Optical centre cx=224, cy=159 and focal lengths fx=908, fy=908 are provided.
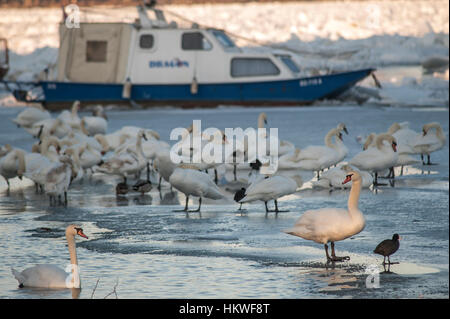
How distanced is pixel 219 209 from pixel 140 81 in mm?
17365

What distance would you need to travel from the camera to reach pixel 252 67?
27.1 metres

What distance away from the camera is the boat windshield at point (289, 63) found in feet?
89.1

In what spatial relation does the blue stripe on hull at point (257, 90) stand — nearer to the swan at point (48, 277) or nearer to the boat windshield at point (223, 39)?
the boat windshield at point (223, 39)

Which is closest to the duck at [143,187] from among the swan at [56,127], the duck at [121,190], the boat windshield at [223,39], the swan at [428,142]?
the duck at [121,190]

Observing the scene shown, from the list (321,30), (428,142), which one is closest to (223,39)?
(428,142)

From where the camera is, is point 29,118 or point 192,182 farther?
point 29,118

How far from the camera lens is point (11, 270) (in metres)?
7.33

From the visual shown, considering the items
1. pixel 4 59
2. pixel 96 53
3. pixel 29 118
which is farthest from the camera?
pixel 4 59

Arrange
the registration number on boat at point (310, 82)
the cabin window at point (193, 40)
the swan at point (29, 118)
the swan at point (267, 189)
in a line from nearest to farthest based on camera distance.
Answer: the swan at point (267, 189)
the swan at point (29, 118)
the registration number on boat at point (310, 82)
the cabin window at point (193, 40)

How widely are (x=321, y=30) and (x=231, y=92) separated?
29.4 m

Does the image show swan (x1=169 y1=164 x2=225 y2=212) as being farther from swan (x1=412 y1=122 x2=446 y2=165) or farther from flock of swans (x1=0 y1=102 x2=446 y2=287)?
swan (x1=412 y1=122 x2=446 y2=165)

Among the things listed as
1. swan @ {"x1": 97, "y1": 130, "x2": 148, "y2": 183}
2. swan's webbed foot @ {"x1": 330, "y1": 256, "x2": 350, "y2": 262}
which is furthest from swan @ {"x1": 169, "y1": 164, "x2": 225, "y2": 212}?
swan's webbed foot @ {"x1": 330, "y1": 256, "x2": 350, "y2": 262}

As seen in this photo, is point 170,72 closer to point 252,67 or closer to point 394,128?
point 252,67

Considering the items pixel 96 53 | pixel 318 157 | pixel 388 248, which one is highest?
pixel 96 53
